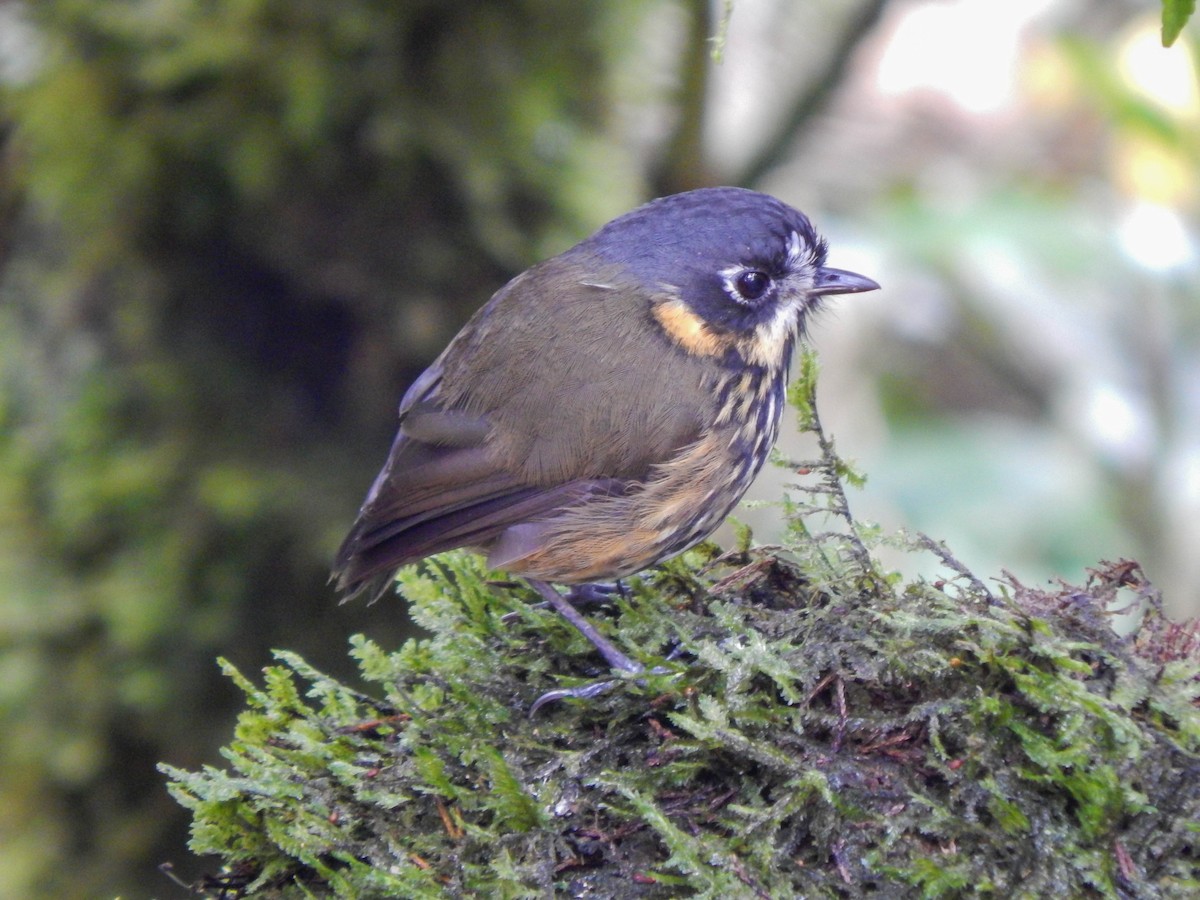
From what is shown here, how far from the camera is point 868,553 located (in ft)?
6.16

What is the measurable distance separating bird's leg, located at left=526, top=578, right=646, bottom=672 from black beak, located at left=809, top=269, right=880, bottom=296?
0.95 metres

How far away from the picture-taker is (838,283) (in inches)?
107

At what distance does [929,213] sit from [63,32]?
3.90 metres

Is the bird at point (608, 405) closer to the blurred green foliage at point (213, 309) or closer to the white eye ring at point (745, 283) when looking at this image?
the white eye ring at point (745, 283)

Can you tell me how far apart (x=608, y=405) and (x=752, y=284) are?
0.47 metres

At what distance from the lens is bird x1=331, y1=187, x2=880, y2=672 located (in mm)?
2344

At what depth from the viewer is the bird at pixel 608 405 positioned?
7.69ft

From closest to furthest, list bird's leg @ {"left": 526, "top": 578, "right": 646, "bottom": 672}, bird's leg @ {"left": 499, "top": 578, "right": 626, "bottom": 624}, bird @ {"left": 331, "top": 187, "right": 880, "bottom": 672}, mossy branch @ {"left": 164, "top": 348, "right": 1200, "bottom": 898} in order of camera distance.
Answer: mossy branch @ {"left": 164, "top": 348, "right": 1200, "bottom": 898} → bird's leg @ {"left": 526, "top": 578, "right": 646, "bottom": 672} → bird's leg @ {"left": 499, "top": 578, "right": 626, "bottom": 624} → bird @ {"left": 331, "top": 187, "right": 880, "bottom": 672}

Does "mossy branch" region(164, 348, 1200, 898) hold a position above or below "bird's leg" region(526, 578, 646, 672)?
below

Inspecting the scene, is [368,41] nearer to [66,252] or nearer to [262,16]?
[262,16]

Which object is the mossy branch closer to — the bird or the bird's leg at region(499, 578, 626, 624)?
the bird's leg at region(499, 578, 626, 624)

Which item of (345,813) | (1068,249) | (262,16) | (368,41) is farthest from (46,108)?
(1068,249)

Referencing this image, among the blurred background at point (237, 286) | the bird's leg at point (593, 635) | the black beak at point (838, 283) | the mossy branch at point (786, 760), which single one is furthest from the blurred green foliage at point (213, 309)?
the mossy branch at point (786, 760)

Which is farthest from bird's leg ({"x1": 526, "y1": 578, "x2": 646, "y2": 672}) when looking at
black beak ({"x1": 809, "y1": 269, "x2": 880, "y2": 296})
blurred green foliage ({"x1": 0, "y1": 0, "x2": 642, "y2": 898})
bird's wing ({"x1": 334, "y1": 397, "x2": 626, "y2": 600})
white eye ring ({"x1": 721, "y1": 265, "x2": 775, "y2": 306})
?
blurred green foliage ({"x1": 0, "y1": 0, "x2": 642, "y2": 898})
